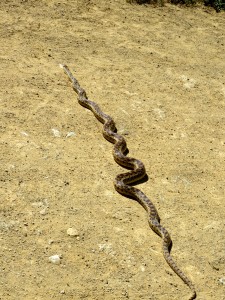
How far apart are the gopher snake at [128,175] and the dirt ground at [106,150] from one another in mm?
118

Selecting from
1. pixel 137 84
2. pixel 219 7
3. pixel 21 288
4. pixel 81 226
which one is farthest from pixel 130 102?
pixel 219 7

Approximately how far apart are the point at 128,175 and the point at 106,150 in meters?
0.96

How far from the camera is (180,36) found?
1552 centimetres

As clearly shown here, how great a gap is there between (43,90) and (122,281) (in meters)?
5.22

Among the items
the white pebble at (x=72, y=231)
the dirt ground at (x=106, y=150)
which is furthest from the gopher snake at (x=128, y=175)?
the white pebble at (x=72, y=231)

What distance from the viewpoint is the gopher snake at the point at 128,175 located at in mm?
8406

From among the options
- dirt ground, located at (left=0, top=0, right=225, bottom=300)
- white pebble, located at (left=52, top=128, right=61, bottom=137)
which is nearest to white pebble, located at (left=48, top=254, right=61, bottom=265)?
dirt ground, located at (left=0, top=0, right=225, bottom=300)

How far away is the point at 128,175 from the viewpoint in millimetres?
9773

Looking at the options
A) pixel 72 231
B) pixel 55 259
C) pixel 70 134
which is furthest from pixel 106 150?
pixel 55 259

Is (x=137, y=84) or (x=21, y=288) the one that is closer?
(x=21, y=288)

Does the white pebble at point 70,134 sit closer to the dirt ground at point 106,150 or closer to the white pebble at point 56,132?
the dirt ground at point 106,150

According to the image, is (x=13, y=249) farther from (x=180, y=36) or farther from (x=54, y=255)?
(x=180, y=36)

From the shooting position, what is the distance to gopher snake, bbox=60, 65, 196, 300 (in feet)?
27.6

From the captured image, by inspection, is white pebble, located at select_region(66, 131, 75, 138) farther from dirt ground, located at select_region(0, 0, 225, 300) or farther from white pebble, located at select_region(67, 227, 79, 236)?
white pebble, located at select_region(67, 227, 79, 236)
